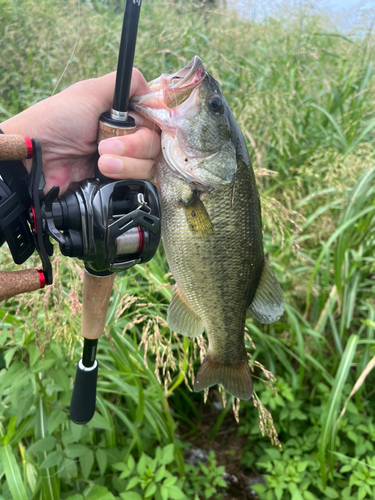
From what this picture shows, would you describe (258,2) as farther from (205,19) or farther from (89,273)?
(89,273)

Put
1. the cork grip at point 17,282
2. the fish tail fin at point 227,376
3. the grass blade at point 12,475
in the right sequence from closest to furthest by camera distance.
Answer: the cork grip at point 17,282, the grass blade at point 12,475, the fish tail fin at point 227,376

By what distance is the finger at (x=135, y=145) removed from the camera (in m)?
1.08

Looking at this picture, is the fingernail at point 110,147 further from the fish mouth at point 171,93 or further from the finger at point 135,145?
the fish mouth at point 171,93

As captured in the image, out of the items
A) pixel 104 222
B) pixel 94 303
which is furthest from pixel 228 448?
pixel 104 222

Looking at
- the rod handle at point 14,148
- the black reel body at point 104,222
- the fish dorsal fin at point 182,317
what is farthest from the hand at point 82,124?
the fish dorsal fin at point 182,317

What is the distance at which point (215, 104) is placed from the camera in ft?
3.84

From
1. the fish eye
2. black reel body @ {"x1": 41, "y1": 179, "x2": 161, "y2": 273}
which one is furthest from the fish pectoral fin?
the fish eye

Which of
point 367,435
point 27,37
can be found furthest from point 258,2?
point 367,435

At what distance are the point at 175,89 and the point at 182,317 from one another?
0.77 metres

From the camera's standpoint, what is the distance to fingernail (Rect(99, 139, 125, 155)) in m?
1.08

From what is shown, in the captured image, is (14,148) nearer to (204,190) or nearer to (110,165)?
(110,165)

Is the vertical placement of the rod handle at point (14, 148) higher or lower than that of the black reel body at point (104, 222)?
higher

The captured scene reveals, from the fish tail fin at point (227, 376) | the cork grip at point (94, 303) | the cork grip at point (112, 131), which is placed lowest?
the fish tail fin at point (227, 376)

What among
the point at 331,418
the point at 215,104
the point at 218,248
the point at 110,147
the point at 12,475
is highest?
the point at 215,104
